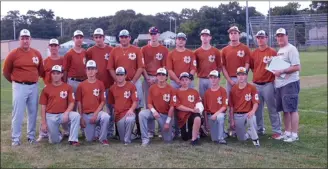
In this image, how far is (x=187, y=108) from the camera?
7430mm

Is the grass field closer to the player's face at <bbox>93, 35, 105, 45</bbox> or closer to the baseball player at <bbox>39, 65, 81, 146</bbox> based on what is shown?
the baseball player at <bbox>39, 65, 81, 146</bbox>

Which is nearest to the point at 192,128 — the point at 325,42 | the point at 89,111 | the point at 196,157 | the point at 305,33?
the point at 196,157

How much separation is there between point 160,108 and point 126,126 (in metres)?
0.68

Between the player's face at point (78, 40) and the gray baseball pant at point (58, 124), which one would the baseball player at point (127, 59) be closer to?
the player's face at point (78, 40)

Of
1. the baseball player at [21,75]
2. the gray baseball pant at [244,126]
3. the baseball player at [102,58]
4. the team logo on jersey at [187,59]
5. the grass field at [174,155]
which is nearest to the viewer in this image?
the grass field at [174,155]

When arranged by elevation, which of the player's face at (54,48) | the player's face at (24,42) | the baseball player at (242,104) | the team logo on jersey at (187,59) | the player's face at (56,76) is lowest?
the baseball player at (242,104)

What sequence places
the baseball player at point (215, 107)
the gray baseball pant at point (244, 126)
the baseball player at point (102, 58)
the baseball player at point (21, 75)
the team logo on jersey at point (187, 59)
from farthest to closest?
the baseball player at point (102, 58), the team logo on jersey at point (187, 59), the baseball player at point (21, 75), the baseball player at point (215, 107), the gray baseball pant at point (244, 126)

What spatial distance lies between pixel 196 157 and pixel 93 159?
1583 millimetres

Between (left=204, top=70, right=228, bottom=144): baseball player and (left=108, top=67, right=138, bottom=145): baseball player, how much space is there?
4.24ft

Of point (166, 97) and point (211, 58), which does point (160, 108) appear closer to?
point (166, 97)

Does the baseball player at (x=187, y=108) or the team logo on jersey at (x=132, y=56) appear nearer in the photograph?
the baseball player at (x=187, y=108)

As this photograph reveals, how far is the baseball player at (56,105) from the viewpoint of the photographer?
746 cm

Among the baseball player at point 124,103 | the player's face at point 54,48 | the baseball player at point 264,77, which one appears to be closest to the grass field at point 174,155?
the baseball player at point 124,103

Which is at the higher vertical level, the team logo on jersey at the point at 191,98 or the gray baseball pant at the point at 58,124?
the team logo on jersey at the point at 191,98
